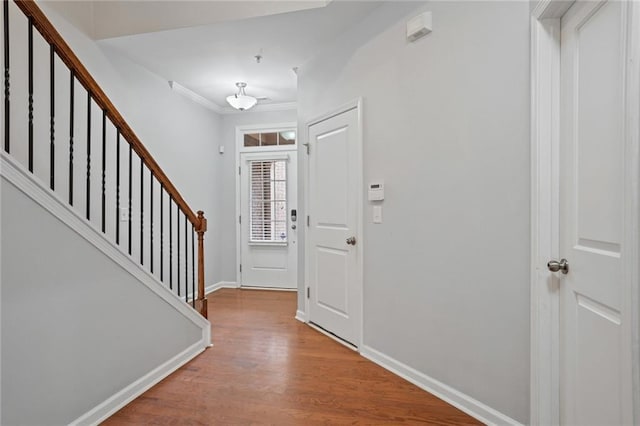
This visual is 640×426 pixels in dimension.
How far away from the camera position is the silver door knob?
1479 mm

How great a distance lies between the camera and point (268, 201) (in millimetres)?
4938

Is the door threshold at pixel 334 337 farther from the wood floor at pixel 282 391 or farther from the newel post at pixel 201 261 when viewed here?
the newel post at pixel 201 261

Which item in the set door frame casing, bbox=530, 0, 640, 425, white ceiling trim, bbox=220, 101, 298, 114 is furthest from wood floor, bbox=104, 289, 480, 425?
white ceiling trim, bbox=220, 101, 298, 114

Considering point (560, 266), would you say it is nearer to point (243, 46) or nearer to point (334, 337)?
point (334, 337)

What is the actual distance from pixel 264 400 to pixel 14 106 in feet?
8.26

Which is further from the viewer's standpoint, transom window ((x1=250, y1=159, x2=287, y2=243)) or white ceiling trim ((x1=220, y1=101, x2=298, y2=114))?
transom window ((x1=250, y1=159, x2=287, y2=243))

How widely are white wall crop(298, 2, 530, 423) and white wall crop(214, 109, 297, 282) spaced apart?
2.73 meters

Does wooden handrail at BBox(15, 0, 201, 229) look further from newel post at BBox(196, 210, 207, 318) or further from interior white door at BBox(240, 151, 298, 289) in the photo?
interior white door at BBox(240, 151, 298, 289)

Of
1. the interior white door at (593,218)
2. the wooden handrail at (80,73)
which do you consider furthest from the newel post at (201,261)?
the interior white door at (593,218)

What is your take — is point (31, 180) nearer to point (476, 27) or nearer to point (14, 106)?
point (14, 106)

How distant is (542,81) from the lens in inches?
61.2

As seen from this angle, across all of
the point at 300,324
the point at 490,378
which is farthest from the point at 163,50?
the point at 490,378

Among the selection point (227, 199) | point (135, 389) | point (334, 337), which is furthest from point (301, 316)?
point (227, 199)

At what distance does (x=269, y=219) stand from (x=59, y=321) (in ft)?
11.0
